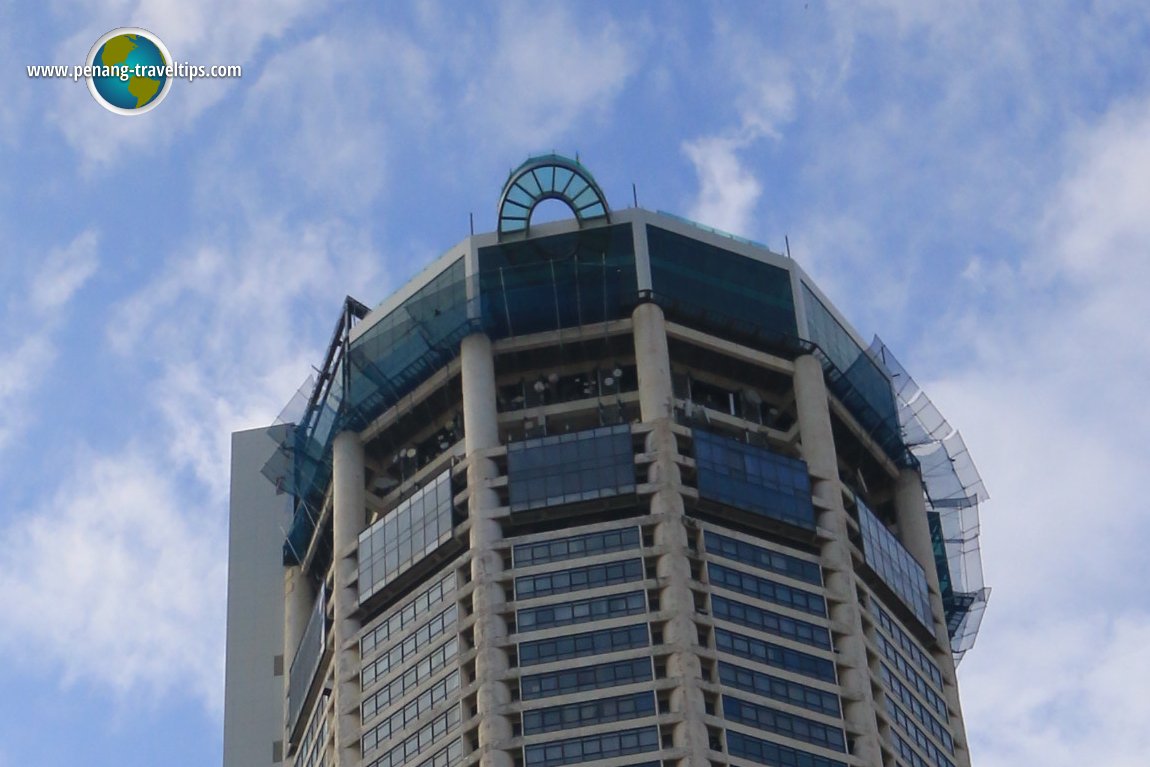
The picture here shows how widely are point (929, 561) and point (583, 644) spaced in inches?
1243

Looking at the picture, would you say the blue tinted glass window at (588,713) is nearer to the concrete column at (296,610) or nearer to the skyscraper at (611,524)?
the skyscraper at (611,524)

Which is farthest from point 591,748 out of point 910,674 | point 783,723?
point 910,674

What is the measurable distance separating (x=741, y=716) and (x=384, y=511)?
105 ft

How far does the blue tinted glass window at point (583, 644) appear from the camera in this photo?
136500 mm

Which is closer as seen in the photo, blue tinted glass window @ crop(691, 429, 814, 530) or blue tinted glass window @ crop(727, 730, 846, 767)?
blue tinted glass window @ crop(727, 730, 846, 767)

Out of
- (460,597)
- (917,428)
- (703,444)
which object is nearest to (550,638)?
(460,597)

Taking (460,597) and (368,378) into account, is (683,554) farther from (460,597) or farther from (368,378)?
(368,378)

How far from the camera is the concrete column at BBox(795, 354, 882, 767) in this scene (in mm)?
137625

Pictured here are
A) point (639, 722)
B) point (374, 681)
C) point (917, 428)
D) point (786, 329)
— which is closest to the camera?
point (639, 722)

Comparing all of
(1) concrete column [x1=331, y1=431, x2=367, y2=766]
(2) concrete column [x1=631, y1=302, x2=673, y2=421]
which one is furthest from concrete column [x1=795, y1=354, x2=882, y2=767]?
(1) concrete column [x1=331, y1=431, x2=367, y2=766]

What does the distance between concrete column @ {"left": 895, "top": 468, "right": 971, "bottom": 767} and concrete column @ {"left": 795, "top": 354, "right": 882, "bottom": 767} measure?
33.8 ft

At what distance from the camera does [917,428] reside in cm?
16762

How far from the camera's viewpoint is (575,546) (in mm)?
141625

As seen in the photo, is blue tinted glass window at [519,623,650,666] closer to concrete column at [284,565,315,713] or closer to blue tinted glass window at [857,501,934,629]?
blue tinted glass window at [857,501,934,629]
